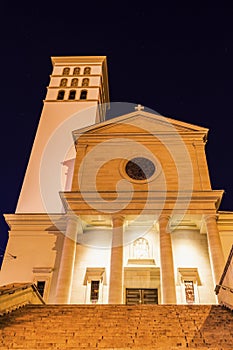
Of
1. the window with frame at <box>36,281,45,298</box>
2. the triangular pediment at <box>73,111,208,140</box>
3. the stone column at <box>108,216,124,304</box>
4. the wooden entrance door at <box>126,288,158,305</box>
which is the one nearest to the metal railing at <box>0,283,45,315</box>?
the stone column at <box>108,216,124,304</box>

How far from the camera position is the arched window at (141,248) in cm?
1783

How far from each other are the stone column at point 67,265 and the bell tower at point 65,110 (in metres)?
5.60

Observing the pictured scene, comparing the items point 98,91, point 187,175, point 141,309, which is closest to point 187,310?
point 141,309

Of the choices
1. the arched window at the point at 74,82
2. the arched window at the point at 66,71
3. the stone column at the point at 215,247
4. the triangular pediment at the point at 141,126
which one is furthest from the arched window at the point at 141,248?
the arched window at the point at 66,71

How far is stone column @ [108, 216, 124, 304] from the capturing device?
14718mm

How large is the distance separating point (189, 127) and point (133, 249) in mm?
8030

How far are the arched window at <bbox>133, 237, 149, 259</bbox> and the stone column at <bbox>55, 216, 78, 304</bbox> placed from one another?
10.6 ft

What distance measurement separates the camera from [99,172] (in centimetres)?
1934

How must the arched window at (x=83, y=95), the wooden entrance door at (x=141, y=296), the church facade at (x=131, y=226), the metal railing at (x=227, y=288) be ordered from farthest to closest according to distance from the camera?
the arched window at (x=83, y=95), the wooden entrance door at (x=141, y=296), the church facade at (x=131, y=226), the metal railing at (x=227, y=288)

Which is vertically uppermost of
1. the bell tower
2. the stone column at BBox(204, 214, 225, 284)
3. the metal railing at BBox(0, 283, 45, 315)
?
the bell tower

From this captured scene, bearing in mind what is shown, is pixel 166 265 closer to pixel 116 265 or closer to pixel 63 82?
pixel 116 265

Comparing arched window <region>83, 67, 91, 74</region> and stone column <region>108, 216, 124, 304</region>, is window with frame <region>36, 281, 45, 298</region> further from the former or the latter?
arched window <region>83, 67, 91, 74</region>

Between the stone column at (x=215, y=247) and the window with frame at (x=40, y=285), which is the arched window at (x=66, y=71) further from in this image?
the stone column at (x=215, y=247)

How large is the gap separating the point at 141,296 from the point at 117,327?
27.2ft
